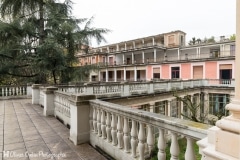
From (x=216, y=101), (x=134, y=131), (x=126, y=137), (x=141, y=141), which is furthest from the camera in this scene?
(x=216, y=101)

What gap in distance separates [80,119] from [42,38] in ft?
33.7

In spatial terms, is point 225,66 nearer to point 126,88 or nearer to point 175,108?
point 175,108

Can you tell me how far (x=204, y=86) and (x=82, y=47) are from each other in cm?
1381

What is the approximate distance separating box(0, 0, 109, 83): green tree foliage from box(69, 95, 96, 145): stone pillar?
7.82 meters

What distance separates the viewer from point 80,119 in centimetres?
372

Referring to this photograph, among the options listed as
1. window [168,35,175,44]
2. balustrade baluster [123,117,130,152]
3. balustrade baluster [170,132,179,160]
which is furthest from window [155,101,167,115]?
window [168,35,175,44]

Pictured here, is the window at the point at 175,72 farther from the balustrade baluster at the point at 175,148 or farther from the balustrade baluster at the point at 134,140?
the balustrade baluster at the point at 175,148

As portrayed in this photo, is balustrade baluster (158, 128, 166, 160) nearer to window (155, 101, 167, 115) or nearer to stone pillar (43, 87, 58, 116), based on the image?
stone pillar (43, 87, 58, 116)

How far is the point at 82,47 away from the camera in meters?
13.3

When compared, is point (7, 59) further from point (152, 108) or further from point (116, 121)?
point (116, 121)

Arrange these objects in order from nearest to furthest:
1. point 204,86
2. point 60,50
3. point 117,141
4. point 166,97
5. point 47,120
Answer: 1. point 117,141
2. point 47,120
3. point 60,50
4. point 166,97
5. point 204,86

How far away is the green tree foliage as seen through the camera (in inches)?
428

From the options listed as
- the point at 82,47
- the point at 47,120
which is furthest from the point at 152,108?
the point at 47,120

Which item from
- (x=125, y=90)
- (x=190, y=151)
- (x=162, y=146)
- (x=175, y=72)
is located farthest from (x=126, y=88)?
(x=175, y=72)
